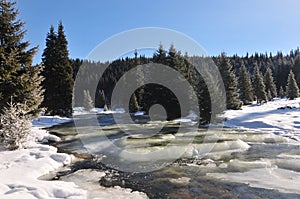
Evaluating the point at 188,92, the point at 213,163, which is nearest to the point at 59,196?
the point at 213,163

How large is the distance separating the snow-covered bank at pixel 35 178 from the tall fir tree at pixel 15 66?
13.3ft

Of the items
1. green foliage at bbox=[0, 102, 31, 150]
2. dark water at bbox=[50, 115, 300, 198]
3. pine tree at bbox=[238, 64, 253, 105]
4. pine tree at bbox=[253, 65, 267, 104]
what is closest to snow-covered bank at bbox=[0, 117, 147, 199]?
green foliage at bbox=[0, 102, 31, 150]

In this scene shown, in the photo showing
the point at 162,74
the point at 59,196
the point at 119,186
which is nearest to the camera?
the point at 59,196

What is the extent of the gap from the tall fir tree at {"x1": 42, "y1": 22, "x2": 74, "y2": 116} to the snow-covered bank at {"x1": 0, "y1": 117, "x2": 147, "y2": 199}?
21651 mm

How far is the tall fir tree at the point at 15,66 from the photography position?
50.4 feet

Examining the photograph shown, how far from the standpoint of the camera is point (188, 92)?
112ft

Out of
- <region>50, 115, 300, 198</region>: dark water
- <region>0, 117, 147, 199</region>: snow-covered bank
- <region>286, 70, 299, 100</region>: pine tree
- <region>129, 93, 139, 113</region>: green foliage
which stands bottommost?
<region>50, 115, 300, 198</region>: dark water

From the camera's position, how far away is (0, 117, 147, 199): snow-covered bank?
7.33 meters

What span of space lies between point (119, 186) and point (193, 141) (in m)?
9.55

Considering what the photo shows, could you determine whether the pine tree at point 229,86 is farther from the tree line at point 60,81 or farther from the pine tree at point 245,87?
the pine tree at point 245,87

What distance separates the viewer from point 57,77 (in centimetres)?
3462

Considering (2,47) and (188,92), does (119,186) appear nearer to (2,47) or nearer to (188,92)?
(2,47)

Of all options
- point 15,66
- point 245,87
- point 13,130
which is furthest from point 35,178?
point 245,87

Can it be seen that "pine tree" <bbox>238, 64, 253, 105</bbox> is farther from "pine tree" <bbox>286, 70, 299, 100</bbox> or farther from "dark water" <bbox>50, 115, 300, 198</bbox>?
"dark water" <bbox>50, 115, 300, 198</bbox>
